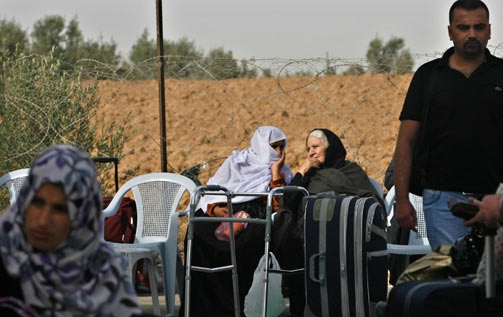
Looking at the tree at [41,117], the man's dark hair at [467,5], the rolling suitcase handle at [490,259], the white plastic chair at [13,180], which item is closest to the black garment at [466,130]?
the man's dark hair at [467,5]

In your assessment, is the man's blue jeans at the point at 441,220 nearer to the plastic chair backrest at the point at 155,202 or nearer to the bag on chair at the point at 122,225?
the plastic chair backrest at the point at 155,202

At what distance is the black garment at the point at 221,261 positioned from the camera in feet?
24.8

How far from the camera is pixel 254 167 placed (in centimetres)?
806

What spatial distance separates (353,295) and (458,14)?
186cm

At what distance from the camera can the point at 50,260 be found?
3062 millimetres

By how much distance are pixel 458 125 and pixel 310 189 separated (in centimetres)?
253

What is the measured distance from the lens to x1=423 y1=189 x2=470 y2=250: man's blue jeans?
492 centimetres

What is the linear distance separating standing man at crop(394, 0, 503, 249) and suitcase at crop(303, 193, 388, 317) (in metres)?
1.17

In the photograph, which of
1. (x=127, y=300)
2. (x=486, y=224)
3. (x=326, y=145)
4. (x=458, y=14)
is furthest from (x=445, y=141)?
(x=326, y=145)

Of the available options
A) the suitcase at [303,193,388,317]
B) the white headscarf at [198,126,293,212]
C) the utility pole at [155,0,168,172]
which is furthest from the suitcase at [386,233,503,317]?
the utility pole at [155,0,168,172]

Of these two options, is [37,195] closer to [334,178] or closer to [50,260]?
[50,260]

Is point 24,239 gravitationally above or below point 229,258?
above

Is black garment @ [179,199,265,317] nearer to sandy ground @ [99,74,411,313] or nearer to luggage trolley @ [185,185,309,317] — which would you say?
luggage trolley @ [185,185,309,317]

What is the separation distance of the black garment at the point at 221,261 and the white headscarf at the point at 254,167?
1.10ft
